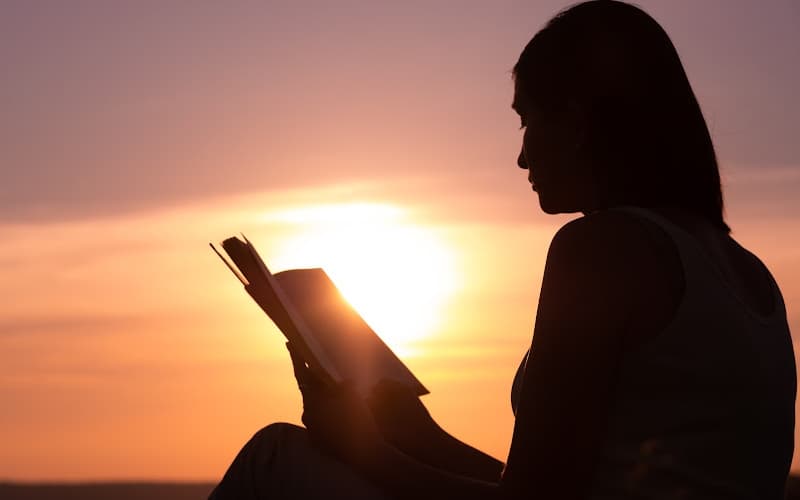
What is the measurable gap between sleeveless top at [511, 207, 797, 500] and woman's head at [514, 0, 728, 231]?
315 mm

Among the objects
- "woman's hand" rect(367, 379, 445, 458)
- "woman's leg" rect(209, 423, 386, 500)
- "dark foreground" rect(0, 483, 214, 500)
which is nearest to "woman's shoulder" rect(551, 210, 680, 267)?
"woman's leg" rect(209, 423, 386, 500)

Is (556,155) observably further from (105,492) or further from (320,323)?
(105,492)

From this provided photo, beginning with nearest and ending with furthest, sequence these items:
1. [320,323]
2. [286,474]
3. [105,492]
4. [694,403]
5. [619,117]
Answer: [694,403] → [619,117] → [286,474] → [320,323] → [105,492]

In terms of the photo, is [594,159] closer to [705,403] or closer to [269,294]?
[705,403]

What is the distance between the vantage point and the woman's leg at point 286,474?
3.35 metres

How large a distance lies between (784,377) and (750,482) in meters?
0.27

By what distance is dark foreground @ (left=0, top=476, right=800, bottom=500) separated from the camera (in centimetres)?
2131

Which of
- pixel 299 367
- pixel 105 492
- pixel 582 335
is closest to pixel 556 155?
pixel 582 335

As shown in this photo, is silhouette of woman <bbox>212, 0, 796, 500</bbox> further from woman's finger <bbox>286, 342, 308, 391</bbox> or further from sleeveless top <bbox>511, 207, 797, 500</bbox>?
woman's finger <bbox>286, 342, 308, 391</bbox>

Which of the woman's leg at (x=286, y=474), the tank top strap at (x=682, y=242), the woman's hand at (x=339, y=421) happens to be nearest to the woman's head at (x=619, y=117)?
the tank top strap at (x=682, y=242)

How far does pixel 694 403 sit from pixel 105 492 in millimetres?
21133

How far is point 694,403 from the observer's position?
2744 mm

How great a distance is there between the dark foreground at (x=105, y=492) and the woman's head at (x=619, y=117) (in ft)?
61.2

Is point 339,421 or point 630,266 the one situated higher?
point 630,266
